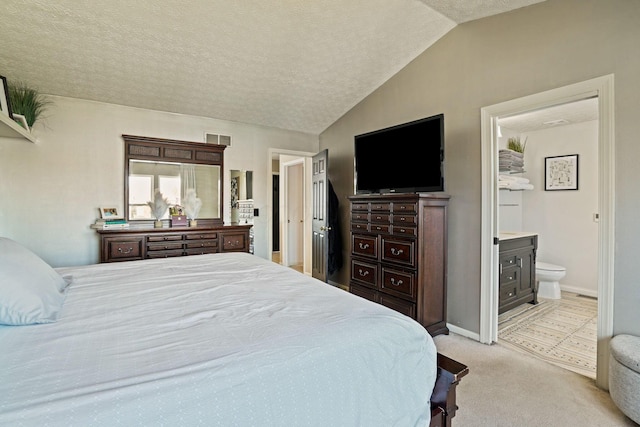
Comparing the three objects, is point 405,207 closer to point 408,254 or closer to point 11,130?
point 408,254

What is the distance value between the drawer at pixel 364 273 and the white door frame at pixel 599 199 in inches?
40.7

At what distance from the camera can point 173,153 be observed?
410cm

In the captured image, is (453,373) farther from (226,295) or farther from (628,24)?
(628,24)

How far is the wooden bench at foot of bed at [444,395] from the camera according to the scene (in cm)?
135

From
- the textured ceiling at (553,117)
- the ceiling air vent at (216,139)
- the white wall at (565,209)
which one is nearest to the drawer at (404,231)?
the textured ceiling at (553,117)

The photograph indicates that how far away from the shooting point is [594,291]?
4340 mm

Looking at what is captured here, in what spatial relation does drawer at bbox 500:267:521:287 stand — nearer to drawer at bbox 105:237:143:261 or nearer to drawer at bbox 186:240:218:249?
Answer: drawer at bbox 186:240:218:249

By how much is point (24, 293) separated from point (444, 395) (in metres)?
1.77

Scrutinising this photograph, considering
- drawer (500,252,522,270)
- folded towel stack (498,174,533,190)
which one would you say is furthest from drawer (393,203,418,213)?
folded towel stack (498,174,533,190)

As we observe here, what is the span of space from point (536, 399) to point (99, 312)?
264 centimetres

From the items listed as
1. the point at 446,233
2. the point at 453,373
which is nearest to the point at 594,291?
the point at 446,233

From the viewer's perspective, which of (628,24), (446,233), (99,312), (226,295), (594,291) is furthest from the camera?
(594,291)

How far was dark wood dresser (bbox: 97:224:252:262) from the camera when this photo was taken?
3.43 m

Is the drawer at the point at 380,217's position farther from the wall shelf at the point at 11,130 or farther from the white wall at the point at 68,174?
the wall shelf at the point at 11,130
